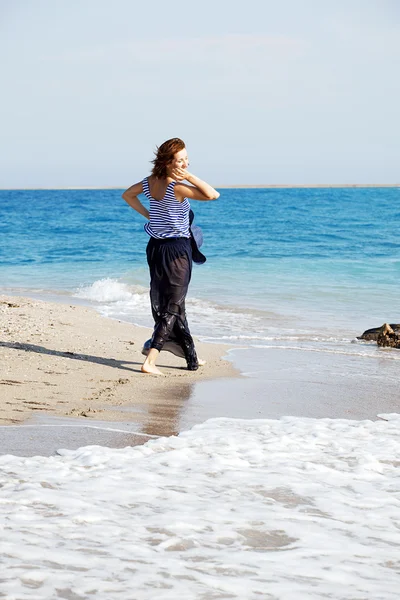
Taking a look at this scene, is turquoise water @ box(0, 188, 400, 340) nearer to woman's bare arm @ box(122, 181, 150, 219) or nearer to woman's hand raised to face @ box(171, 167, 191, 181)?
woman's bare arm @ box(122, 181, 150, 219)

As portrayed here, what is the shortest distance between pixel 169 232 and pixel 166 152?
66cm

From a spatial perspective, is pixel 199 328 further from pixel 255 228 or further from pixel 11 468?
pixel 255 228

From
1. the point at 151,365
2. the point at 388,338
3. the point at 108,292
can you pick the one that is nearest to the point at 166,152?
the point at 151,365

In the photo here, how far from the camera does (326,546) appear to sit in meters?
2.96

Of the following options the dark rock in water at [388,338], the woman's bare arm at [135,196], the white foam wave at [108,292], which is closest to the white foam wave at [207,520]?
the woman's bare arm at [135,196]

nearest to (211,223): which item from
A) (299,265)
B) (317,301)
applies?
(299,265)

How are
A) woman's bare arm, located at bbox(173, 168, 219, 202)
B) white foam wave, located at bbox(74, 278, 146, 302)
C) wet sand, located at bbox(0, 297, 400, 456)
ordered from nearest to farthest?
1. wet sand, located at bbox(0, 297, 400, 456)
2. woman's bare arm, located at bbox(173, 168, 219, 202)
3. white foam wave, located at bbox(74, 278, 146, 302)

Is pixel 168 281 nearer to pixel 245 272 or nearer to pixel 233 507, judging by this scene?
pixel 233 507

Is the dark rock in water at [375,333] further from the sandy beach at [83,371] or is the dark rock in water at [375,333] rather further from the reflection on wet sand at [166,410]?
the reflection on wet sand at [166,410]

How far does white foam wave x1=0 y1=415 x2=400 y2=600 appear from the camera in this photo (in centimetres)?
261

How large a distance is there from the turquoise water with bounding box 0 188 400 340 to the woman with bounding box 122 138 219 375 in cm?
263

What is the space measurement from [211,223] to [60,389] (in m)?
33.0

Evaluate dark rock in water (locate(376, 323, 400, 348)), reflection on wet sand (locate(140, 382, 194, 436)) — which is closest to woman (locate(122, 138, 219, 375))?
reflection on wet sand (locate(140, 382, 194, 436))

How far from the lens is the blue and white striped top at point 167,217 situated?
625 centimetres
